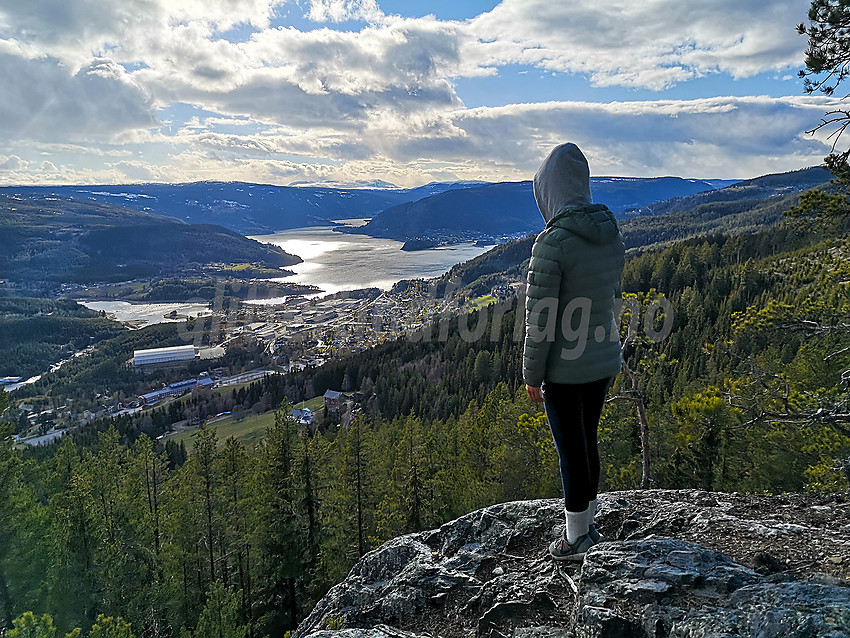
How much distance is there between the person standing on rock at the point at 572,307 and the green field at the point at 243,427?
2155 inches

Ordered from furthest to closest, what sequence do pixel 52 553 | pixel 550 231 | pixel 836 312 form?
pixel 52 553 → pixel 836 312 → pixel 550 231

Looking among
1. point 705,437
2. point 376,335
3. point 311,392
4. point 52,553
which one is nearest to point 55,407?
point 311,392

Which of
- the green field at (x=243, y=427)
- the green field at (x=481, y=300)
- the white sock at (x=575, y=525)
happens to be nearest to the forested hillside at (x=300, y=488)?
the white sock at (x=575, y=525)

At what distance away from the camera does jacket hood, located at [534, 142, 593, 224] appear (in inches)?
131

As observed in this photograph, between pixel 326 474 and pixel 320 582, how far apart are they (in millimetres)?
2997

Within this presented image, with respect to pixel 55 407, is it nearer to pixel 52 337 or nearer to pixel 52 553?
pixel 52 337

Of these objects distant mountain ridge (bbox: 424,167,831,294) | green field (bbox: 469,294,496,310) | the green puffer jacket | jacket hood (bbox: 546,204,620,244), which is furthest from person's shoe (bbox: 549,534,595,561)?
distant mountain ridge (bbox: 424,167,831,294)

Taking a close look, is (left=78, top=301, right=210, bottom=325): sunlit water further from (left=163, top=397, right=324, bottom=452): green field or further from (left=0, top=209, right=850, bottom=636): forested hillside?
(left=0, top=209, right=850, bottom=636): forested hillside

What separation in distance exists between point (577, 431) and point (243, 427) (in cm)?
6402

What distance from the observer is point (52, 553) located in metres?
13.0

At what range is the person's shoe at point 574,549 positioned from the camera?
3723 millimetres

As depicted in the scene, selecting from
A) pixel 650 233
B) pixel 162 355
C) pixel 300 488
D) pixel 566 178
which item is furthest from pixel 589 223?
pixel 650 233

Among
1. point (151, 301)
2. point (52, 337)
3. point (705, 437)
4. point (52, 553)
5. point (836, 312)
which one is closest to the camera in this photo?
point (836, 312)

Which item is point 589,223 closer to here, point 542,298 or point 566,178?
point 566,178
